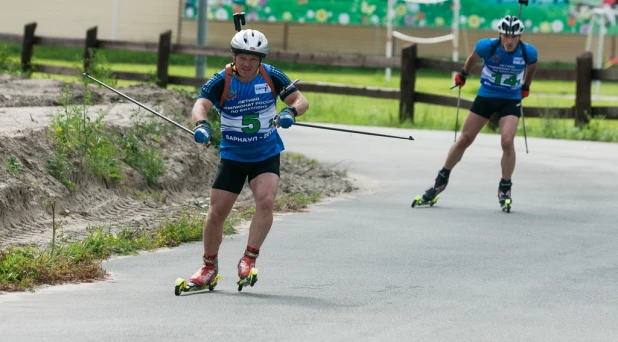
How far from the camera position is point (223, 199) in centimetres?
898

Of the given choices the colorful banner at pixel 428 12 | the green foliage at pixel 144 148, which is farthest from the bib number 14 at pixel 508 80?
the colorful banner at pixel 428 12

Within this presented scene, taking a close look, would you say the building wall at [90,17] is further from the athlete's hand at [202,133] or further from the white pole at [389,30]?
the athlete's hand at [202,133]

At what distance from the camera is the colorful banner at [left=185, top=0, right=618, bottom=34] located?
128 feet

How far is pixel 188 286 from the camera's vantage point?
8781mm

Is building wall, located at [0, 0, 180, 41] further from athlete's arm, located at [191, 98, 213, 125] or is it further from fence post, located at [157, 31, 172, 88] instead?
athlete's arm, located at [191, 98, 213, 125]

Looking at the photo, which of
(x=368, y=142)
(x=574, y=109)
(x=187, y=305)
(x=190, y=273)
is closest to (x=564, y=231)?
(x=190, y=273)

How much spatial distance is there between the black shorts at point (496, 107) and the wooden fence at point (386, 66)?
686 cm

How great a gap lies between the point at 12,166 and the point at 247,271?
11.1 feet

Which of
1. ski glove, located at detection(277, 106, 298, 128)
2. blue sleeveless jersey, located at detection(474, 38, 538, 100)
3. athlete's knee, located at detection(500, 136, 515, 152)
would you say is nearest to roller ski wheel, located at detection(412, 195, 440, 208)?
athlete's knee, located at detection(500, 136, 515, 152)

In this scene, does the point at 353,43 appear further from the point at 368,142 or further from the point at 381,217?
the point at 381,217

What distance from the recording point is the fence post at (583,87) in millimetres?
21547

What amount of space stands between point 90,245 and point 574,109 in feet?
43.2

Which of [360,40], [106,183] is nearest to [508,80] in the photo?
[106,183]

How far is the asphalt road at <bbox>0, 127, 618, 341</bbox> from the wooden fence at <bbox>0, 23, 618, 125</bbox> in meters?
6.27
